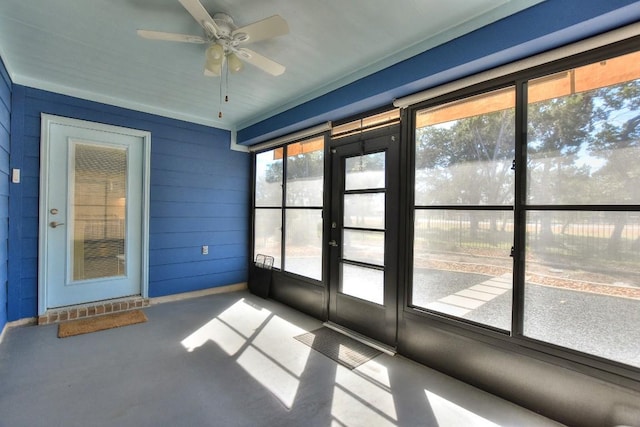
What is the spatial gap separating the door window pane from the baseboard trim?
58 cm

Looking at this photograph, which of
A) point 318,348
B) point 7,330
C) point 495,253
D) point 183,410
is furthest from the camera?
point 7,330

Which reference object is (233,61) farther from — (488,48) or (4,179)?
(4,179)

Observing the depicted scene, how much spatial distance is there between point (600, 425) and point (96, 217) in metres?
4.81

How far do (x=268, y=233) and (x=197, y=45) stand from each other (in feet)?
8.85

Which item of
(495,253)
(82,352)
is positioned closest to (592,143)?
(495,253)

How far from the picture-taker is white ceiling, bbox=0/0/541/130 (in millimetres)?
1959

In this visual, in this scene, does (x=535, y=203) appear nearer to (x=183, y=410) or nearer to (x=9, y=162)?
(x=183, y=410)

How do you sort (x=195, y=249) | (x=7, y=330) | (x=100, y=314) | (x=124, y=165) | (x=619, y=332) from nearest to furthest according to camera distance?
(x=619, y=332) < (x=7, y=330) < (x=100, y=314) < (x=124, y=165) < (x=195, y=249)

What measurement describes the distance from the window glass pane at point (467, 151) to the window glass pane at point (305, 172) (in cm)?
132

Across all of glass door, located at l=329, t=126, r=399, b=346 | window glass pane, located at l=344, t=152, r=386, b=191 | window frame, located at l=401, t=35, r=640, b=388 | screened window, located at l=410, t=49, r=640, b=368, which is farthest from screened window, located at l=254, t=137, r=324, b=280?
screened window, located at l=410, t=49, r=640, b=368

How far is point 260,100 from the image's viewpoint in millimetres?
3604

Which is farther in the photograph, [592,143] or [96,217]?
[96,217]

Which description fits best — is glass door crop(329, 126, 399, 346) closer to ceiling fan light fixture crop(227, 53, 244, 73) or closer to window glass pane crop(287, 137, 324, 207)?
window glass pane crop(287, 137, 324, 207)

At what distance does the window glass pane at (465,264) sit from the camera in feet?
7.20
